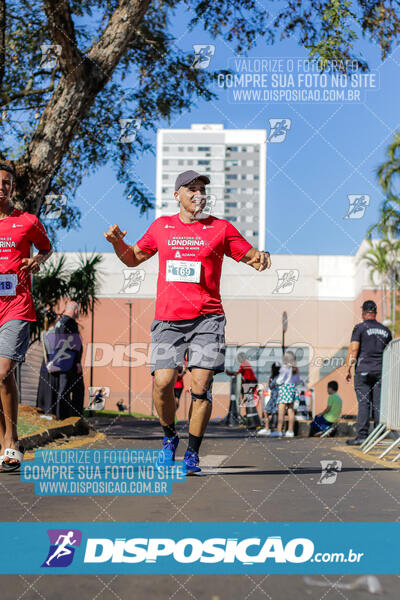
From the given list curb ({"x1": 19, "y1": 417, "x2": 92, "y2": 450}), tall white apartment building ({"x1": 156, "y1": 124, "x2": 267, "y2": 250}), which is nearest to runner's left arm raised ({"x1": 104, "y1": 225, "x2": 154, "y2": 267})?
curb ({"x1": 19, "y1": 417, "x2": 92, "y2": 450})

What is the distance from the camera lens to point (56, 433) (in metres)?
9.48

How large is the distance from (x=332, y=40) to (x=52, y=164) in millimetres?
3692

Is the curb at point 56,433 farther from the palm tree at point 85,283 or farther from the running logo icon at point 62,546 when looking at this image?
the palm tree at point 85,283

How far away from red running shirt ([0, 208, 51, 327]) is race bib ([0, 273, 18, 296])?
26 millimetres

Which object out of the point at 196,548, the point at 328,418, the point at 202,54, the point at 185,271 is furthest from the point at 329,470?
the point at 202,54

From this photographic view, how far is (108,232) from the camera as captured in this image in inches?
205

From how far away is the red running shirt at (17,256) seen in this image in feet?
18.2

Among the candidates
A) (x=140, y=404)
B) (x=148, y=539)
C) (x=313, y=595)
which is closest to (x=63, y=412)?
(x=148, y=539)

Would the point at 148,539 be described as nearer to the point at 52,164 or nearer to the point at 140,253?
the point at 140,253

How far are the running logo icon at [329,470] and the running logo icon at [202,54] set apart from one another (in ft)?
25.8

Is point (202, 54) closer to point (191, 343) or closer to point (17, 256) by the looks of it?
point (17, 256)

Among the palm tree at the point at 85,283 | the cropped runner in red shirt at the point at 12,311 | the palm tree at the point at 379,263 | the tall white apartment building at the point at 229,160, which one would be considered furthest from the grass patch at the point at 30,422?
the palm tree at the point at 379,263

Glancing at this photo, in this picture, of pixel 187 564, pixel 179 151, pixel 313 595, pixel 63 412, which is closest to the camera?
pixel 313 595

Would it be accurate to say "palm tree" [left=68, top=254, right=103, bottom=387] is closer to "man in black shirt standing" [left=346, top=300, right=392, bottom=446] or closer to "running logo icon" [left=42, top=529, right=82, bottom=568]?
"man in black shirt standing" [left=346, top=300, right=392, bottom=446]
